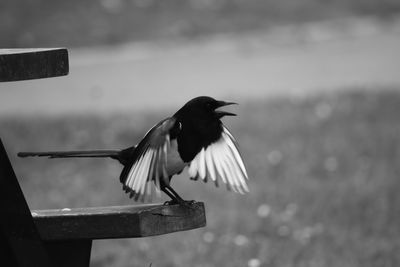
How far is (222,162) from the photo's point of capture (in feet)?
10.8

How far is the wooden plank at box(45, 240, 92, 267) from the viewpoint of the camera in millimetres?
3295

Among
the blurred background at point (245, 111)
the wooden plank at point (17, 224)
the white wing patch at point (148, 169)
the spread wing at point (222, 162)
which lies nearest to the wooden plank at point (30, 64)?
the wooden plank at point (17, 224)

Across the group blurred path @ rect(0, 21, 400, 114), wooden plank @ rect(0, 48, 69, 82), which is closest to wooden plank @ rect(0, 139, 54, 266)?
wooden plank @ rect(0, 48, 69, 82)

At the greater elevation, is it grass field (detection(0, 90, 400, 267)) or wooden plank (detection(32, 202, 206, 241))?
wooden plank (detection(32, 202, 206, 241))

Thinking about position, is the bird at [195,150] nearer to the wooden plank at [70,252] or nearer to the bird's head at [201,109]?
the bird's head at [201,109]

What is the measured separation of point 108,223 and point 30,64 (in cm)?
63

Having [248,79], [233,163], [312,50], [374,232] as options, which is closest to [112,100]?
[248,79]

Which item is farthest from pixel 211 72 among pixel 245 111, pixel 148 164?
pixel 148 164

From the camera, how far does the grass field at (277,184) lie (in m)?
5.07

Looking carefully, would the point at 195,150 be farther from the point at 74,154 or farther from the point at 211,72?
the point at 211,72

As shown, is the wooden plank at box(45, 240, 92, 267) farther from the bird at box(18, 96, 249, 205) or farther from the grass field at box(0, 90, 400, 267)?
the grass field at box(0, 90, 400, 267)

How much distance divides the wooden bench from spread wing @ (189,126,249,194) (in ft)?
0.63

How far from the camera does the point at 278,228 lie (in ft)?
17.8

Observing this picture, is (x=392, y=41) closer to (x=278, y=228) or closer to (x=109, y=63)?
(x=109, y=63)
